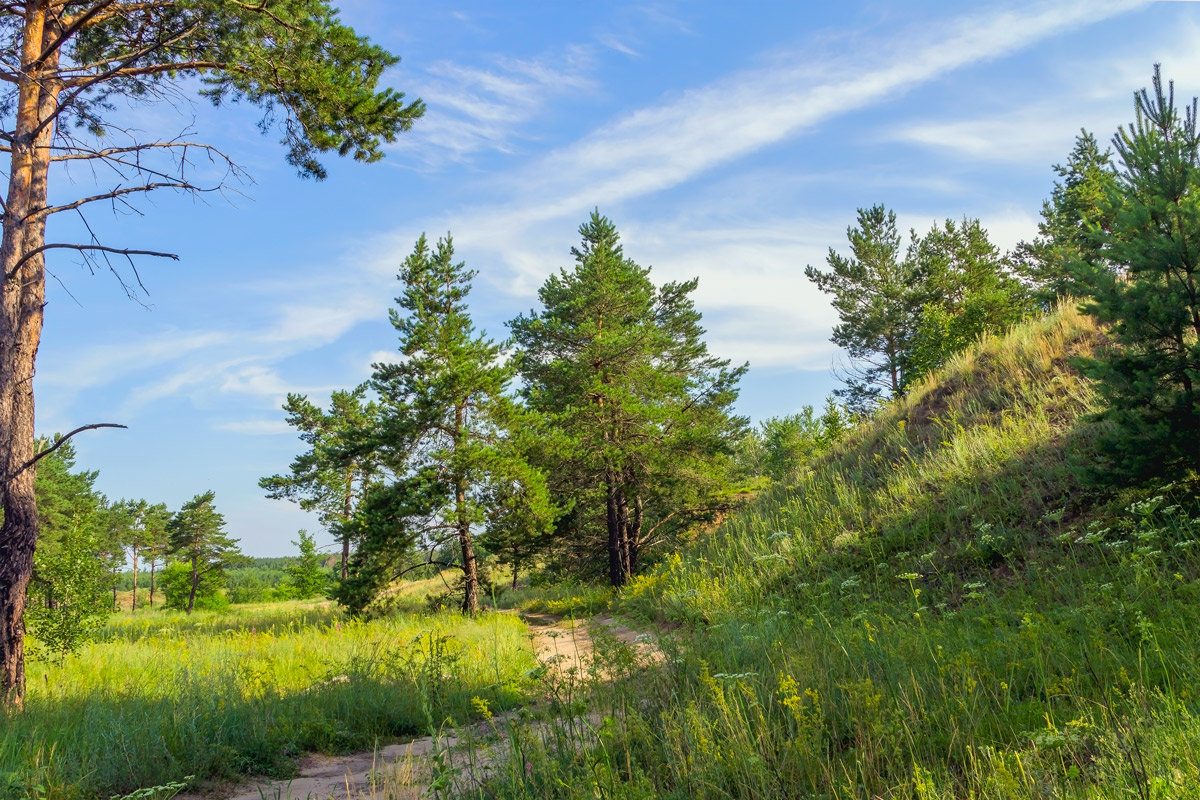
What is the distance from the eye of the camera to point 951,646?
4.59m

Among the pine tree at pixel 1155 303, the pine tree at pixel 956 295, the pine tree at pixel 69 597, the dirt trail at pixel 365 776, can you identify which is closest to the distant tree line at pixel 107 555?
the pine tree at pixel 69 597

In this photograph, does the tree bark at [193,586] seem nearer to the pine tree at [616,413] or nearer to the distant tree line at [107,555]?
the distant tree line at [107,555]

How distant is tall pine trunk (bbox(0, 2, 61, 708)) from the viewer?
21.3 feet

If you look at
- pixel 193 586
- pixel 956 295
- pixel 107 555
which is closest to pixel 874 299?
pixel 956 295

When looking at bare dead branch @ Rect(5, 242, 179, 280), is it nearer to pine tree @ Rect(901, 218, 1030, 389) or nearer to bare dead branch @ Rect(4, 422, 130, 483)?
bare dead branch @ Rect(4, 422, 130, 483)

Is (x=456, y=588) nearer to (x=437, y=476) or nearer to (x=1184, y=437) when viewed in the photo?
(x=437, y=476)

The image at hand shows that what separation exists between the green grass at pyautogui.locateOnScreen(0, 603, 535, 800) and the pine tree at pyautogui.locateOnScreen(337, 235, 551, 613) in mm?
6144

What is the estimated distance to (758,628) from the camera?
6406 mm

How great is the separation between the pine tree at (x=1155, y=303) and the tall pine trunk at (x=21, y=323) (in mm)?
11225

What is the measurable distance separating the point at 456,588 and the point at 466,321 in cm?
774

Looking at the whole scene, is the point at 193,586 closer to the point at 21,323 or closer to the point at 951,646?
the point at 21,323

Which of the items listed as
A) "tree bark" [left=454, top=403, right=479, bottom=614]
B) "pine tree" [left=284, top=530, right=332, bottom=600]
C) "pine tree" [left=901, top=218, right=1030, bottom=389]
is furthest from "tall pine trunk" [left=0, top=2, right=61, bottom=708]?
"pine tree" [left=284, top=530, right=332, bottom=600]

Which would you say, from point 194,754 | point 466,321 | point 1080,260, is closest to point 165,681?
point 194,754

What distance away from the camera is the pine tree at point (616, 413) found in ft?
66.2
